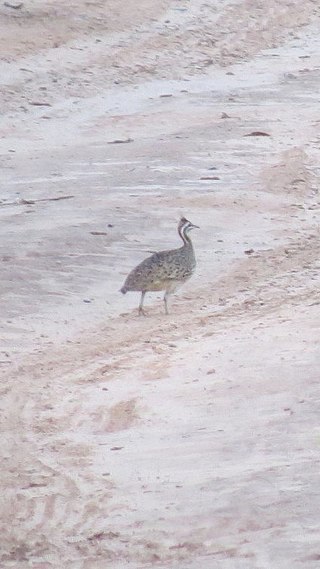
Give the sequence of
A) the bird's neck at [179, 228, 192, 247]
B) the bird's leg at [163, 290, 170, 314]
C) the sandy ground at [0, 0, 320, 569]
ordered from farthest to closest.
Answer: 1. the bird's neck at [179, 228, 192, 247]
2. the bird's leg at [163, 290, 170, 314]
3. the sandy ground at [0, 0, 320, 569]

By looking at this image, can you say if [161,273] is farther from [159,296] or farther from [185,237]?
[185,237]

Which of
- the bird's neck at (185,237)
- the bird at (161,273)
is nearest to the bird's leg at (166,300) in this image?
the bird at (161,273)

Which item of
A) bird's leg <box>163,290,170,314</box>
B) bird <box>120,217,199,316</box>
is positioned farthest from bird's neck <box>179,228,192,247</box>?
bird's leg <box>163,290,170,314</box>

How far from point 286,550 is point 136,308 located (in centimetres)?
550

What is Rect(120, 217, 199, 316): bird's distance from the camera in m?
13.8

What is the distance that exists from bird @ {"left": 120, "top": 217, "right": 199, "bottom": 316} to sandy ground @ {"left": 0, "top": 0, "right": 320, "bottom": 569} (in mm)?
198

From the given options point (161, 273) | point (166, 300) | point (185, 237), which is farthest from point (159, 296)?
point (161, 273)

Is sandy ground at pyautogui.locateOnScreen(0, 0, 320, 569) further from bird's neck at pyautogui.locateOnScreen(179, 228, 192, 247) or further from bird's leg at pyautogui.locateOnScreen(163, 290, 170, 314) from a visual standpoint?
bird's neck at pyautogui.locateOnScreen(179, 228, 192, 247)

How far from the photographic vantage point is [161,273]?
13.7m

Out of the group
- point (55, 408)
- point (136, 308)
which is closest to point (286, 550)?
point (55, 408)

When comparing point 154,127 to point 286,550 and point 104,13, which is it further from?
point 286,550

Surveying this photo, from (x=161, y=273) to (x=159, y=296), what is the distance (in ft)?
2.73

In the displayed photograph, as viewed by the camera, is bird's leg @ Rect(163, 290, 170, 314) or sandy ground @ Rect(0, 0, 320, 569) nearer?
sandy ground @ Rect(0, 0, 320, 569)

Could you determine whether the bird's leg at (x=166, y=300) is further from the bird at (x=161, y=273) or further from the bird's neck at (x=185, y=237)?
the bird's neck at (x=185, y=237)
